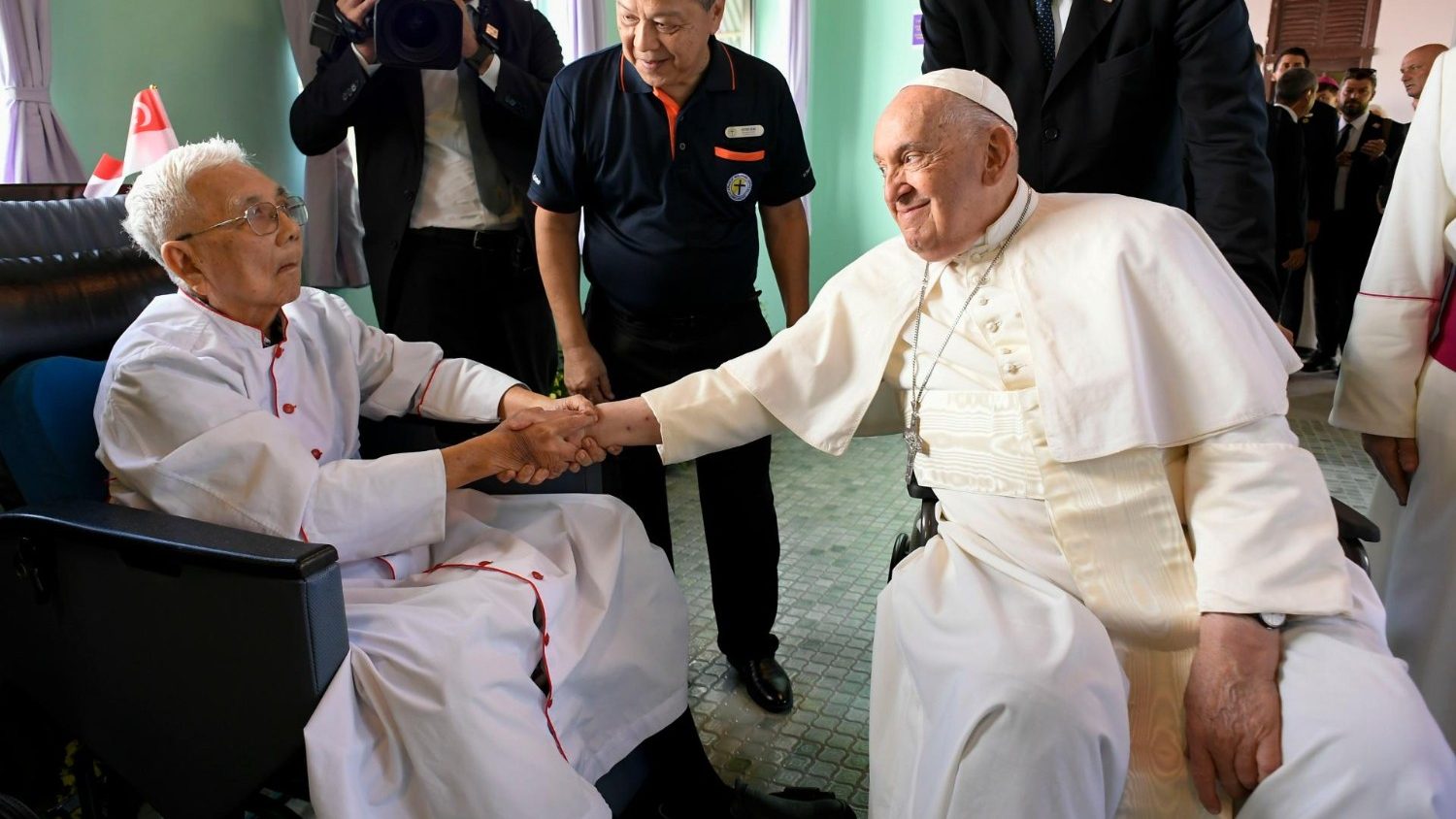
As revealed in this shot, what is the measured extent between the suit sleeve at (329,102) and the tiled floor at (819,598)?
1.53 meters

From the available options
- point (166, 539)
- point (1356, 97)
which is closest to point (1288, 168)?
point (1356, 97)

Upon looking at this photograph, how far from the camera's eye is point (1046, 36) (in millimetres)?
1922

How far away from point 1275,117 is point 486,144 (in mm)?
4183

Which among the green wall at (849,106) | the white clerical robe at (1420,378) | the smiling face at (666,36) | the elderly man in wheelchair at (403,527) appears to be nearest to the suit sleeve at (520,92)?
the smiling face at (666,36)

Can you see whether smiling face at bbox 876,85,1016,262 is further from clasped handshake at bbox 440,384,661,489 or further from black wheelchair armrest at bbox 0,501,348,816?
black wheelchair armrest at bbox 0,501,348,816

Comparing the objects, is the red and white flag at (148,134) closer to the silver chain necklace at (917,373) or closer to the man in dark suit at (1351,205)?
the silver chain necklace at (917,373)

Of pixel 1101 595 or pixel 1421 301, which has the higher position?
pixel 1421 301

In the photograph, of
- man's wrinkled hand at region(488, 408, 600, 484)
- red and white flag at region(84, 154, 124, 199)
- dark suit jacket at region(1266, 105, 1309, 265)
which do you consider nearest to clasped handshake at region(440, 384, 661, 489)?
man's wrinkled hand at region(488, 408, 600, 484)

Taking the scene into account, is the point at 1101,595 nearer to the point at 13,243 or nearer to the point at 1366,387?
the point at 1366,387

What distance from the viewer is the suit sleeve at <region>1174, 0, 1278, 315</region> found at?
1.73 m

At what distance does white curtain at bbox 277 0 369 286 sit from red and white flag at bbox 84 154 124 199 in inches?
22.4

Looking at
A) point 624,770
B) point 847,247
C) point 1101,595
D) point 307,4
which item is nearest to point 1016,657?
point 1101,595

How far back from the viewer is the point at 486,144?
2.46 m

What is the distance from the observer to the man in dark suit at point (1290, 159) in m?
4.94
